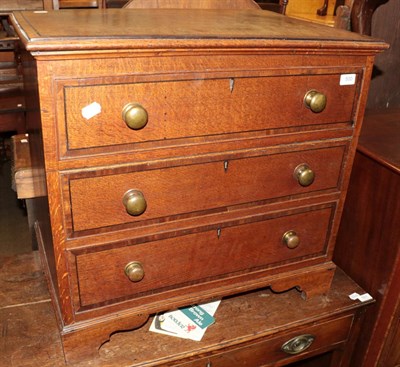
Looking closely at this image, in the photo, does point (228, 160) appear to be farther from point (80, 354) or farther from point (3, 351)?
point (3, 351)

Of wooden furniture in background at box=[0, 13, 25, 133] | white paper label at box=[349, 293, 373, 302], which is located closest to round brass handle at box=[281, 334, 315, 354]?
white paper label at box=[349, 293, 373, 302]

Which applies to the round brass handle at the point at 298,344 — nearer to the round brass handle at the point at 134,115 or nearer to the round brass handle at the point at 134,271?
the round brass handle at the point at 134,271

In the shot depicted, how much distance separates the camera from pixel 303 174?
1.18 metres

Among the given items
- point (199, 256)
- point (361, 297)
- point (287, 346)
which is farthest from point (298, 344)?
point (199, 256)

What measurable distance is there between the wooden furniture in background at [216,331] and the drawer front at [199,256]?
181mm

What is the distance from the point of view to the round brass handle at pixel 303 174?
118 cm

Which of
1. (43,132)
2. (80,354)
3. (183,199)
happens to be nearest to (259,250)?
(183,199)

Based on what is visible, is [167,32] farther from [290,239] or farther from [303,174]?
[290,239]

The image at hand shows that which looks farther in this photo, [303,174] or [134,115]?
[303,174]

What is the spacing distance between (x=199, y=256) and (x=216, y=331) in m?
0.27

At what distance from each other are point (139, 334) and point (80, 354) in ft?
0.60

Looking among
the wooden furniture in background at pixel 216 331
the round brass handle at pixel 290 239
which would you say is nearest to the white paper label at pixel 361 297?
the wooden furniture in background at pixel 216 331

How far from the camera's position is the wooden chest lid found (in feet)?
2.78

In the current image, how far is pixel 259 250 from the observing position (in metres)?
1.27
